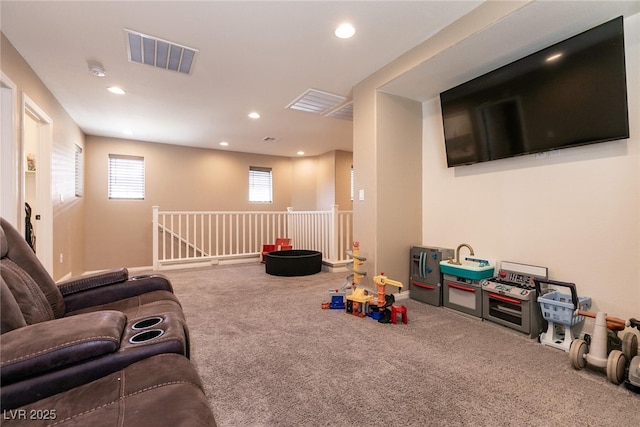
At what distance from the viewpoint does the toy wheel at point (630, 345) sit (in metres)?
1.77

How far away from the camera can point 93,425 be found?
0.74 m

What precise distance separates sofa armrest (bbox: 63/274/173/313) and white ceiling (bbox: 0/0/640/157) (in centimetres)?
199

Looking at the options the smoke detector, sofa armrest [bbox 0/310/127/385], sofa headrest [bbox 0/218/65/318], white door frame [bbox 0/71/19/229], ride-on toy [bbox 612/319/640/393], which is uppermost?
the smoke detector

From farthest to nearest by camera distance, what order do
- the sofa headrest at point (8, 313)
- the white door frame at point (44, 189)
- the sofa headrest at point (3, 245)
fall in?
the white door frame at point (44, 189)
the sofa headrest at point (3, 245)
the sofa headrest at point (8, 313)

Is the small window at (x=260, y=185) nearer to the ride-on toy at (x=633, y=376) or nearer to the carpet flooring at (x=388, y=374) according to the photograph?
the carpet flooring at (x=388, y=374)

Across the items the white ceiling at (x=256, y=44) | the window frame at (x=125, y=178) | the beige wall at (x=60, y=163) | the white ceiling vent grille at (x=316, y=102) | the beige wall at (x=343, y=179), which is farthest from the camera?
the beige wall at (x=343, y=179)

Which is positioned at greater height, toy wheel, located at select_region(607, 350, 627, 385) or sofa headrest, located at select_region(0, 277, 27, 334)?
sofa headrest, located at select_region(0, 277, 27, 334)

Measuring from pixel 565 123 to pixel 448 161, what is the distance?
1.08 metres

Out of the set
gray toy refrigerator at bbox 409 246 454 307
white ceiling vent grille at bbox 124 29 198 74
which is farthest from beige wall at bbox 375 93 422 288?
white ceiling vent grille at bbox 124 29 198 74

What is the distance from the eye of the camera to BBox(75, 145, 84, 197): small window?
15.7 feet

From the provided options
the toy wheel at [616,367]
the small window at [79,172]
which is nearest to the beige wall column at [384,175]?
the toy wheel at [616,367]

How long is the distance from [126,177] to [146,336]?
5.68m

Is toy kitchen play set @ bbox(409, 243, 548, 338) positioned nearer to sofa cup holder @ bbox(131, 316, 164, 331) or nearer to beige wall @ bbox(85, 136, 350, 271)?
sofa cup holder @ bbox(131, 316, 164, 331)

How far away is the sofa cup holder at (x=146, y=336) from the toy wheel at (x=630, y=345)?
2.66 m
